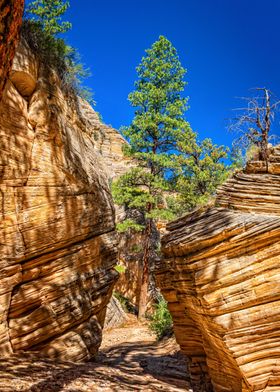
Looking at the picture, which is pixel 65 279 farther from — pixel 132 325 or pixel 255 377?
pixel 132 325

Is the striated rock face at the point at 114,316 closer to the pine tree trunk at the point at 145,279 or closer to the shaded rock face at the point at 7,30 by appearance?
the pine tree trunk at the point at 145,279

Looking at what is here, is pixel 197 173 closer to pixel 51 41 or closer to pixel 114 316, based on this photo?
pixel 114 316

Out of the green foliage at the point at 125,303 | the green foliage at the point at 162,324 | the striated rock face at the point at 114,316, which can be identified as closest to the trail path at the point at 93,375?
the green foliage at the point at 162,324

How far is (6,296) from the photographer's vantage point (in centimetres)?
751

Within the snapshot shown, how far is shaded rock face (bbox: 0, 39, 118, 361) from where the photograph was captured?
305 inches

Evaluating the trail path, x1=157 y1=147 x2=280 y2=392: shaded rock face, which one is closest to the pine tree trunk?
the trail path

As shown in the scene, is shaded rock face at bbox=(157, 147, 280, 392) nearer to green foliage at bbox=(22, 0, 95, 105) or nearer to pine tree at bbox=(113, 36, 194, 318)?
green foliage at bbox=(22, 0, 95, 105)

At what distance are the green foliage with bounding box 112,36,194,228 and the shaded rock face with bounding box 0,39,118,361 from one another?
10374mm

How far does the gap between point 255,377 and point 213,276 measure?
1672mm

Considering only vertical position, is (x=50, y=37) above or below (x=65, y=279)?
above

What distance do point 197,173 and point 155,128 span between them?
3.96 metres

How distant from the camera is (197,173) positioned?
21.4m

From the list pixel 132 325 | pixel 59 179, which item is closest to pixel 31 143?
pixel 59 179

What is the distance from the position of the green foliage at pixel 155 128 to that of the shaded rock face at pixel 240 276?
1340cm
